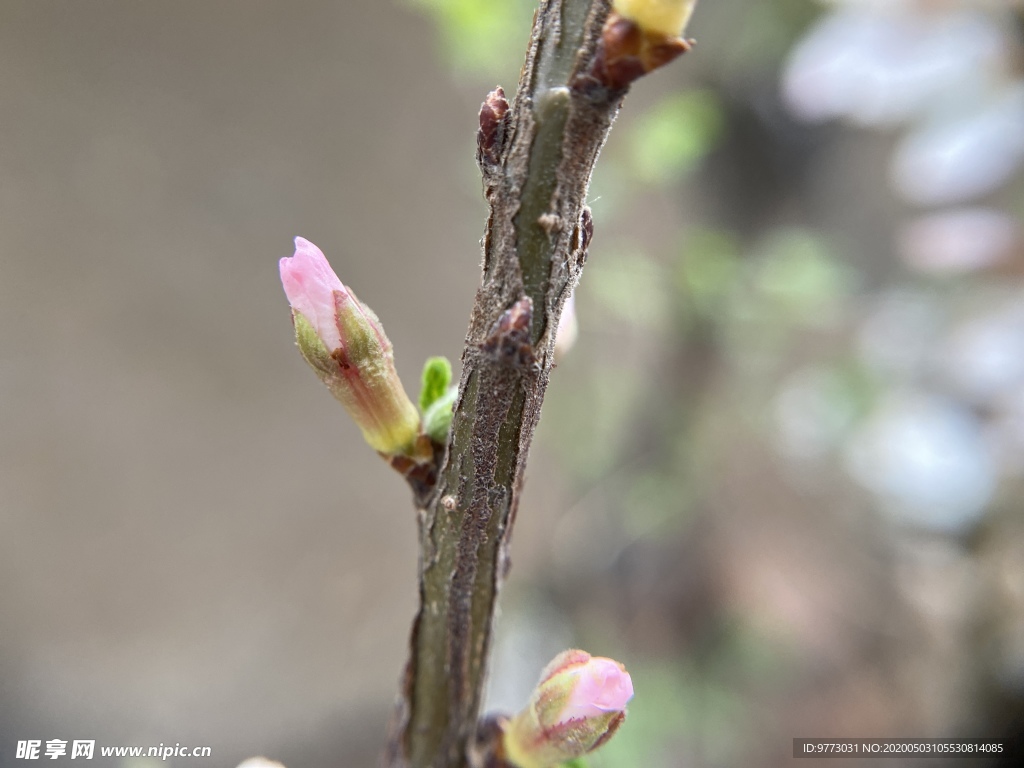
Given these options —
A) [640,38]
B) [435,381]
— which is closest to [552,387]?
[435,381]

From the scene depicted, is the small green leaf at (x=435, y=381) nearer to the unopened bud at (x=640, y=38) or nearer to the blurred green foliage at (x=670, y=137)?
the unopened bud at (x=640, y=38)

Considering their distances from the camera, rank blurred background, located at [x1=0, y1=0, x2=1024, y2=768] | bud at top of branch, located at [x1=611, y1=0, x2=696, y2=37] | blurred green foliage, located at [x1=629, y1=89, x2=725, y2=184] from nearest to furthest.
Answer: bud at top of branch, located at [x1=611, y1=0, x2=696, y2=37] < blurred background, located at [x1=0, y1=0, x2=1024, y2=768] < blurred green foliage, located at [x1=629, y1=89, x2=725, y2=184]

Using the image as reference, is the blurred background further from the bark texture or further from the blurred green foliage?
the bark texture

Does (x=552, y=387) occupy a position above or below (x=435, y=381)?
above

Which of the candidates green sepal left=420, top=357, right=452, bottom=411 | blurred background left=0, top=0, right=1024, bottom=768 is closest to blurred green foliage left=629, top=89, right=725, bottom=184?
blurred background left=0, top=0, right=1024, bottom=768

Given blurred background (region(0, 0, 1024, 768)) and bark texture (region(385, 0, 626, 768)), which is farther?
blurred background (region(0, 0, 1024, 768))

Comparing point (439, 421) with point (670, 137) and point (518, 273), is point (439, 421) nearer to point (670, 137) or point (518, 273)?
point (518, 273)
